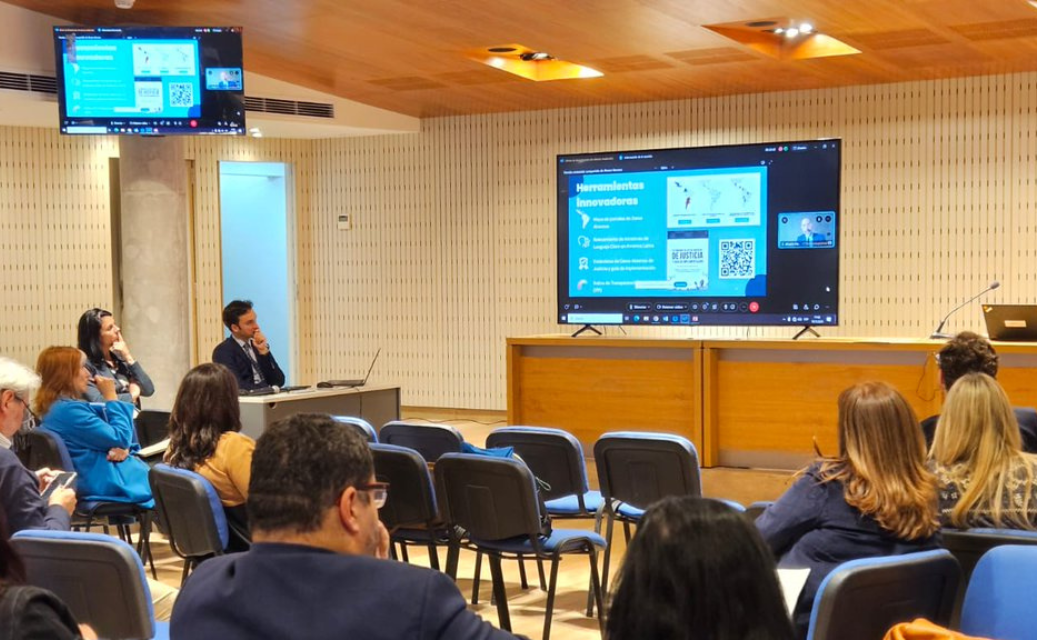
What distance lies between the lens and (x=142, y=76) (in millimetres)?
7980

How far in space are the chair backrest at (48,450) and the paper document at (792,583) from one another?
3.56 meters

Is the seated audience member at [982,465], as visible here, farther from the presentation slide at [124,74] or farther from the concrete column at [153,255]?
the concrete column at [153,255]

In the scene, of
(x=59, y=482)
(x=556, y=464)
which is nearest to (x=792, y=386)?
(x=556, y=464)

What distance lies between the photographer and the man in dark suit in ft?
27.2

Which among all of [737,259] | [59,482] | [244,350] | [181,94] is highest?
[181,94]

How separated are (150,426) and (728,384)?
12.6ft

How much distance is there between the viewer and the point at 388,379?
12898mm

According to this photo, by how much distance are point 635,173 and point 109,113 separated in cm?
405

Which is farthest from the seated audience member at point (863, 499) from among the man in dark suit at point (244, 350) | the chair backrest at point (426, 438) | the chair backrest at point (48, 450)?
the man in dark suit at point (244, 350)

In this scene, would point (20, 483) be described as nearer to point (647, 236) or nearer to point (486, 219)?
point (647, 236)

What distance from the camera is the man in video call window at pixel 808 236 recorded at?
9.08 m

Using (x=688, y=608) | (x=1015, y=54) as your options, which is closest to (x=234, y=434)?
(x=688, y=608)

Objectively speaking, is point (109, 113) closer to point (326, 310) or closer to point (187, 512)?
point (187, 512)

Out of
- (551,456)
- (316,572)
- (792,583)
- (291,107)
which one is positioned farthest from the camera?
(291,107)
